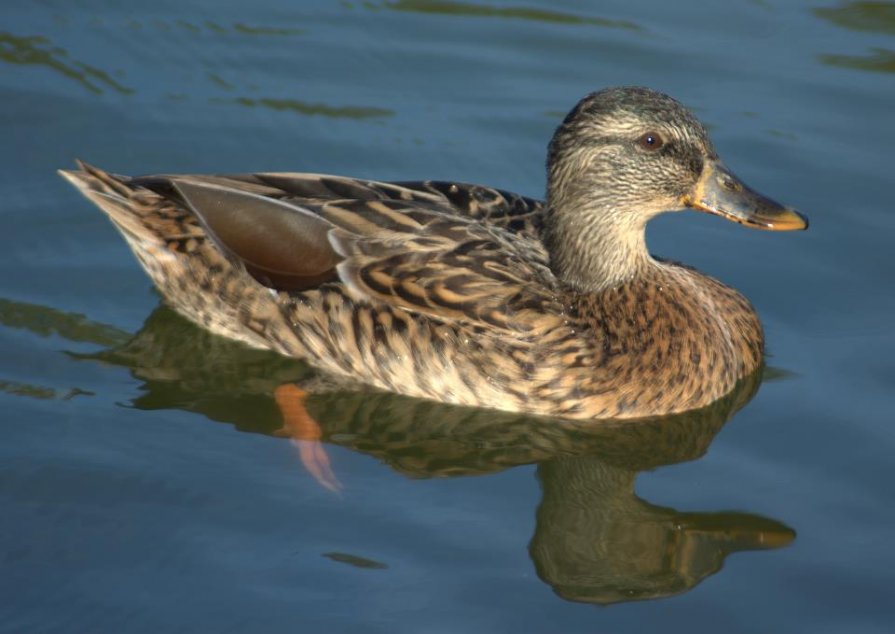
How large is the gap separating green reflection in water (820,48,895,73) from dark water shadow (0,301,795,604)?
12.4 ft

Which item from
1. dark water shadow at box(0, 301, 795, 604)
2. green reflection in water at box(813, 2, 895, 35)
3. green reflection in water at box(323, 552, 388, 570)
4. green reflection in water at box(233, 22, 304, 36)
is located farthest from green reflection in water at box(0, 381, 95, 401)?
green reflection in water at box(813, 2, 895, 35)

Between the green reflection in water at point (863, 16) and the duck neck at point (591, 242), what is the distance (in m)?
4.40

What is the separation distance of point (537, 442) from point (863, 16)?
567cm

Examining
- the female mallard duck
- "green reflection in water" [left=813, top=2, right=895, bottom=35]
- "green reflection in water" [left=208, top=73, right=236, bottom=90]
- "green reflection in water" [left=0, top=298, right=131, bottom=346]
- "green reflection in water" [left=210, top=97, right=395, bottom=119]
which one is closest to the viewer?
the female mallard duck

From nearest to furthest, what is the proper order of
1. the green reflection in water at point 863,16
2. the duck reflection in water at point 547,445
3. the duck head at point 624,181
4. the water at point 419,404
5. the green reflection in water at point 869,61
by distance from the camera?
the water at point 419,404 → the duck reflection in water at point 547,445 → the duck head at point 624,181 → the green reflection in water at point 869,61 → the green reflection in water at point 863,16

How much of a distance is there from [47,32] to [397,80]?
8.58 ft

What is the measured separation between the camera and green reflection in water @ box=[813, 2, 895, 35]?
39.0 ft

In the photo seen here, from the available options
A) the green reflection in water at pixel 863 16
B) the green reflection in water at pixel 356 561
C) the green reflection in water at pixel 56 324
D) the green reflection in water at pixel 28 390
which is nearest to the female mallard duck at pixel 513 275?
the green reflection in water at pixel 56 324

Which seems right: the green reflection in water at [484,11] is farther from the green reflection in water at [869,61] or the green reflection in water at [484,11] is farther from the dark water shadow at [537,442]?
the dark water shadow at [537,442]

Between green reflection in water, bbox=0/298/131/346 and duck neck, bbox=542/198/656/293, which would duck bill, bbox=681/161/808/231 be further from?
green reflection in water, bbox=0/298/131/346

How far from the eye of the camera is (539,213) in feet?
28.5

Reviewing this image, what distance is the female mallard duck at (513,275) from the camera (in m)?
8.11

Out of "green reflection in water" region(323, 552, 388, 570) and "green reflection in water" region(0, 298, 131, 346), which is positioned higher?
"green reflection in water" region(0, 298, 131, 346)

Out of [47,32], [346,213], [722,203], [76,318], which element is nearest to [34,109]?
[47,32]
